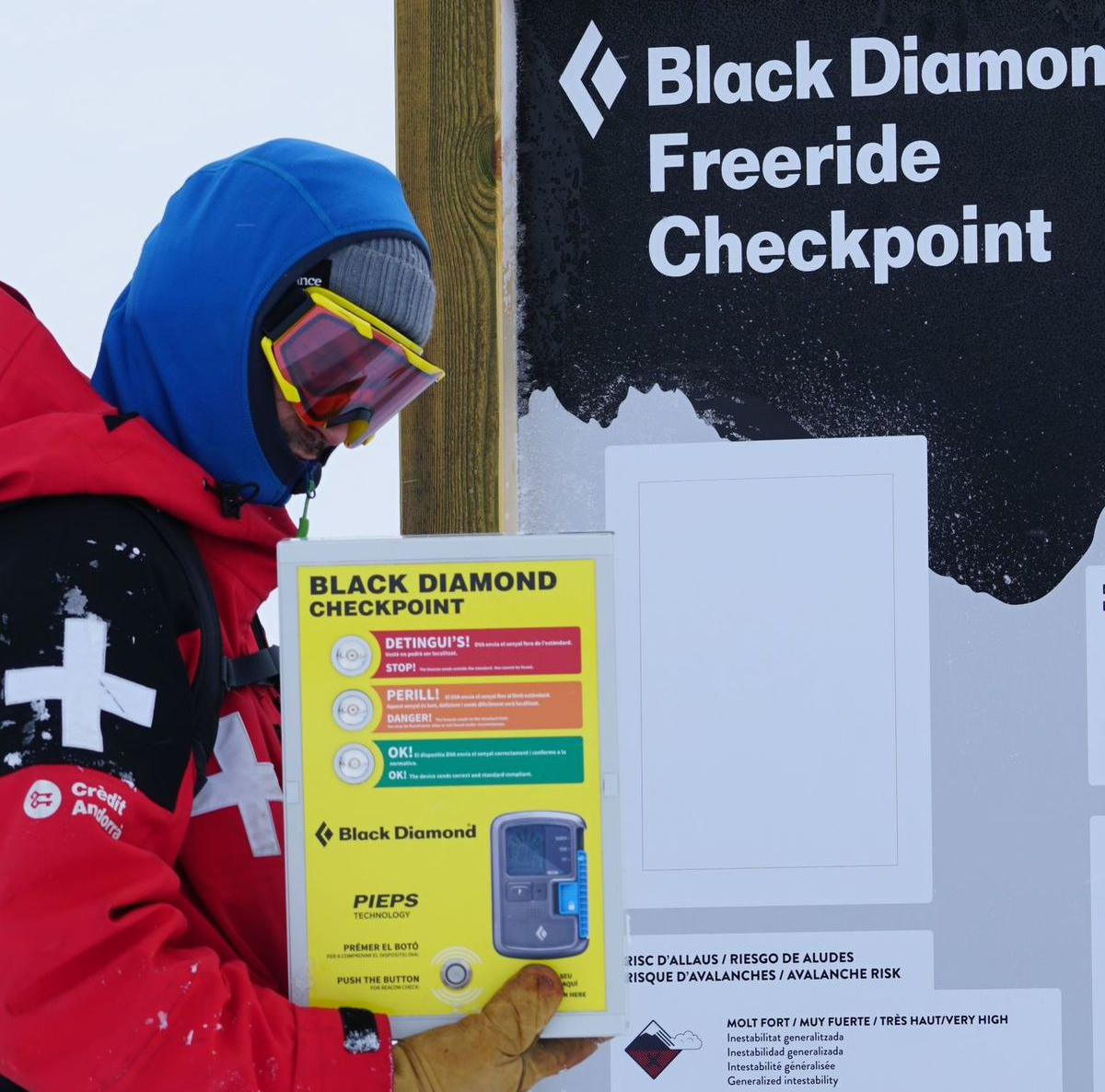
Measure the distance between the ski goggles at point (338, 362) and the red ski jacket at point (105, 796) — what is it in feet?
0.51

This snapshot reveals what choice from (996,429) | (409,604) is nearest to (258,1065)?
(409,604)

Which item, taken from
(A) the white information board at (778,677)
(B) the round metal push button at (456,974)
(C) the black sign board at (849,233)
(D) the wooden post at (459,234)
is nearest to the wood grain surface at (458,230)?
(D) the wooden post at (459,234)

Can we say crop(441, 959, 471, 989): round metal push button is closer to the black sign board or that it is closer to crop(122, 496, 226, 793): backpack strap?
crop(122, 496, 226, 793): backpack strap

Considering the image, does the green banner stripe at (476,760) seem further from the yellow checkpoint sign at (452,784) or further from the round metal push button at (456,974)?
the round metal push button at (456,974)

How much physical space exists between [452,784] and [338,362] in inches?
18.2

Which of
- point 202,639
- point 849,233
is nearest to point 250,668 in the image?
point 202,639

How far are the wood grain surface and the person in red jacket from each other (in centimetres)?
59

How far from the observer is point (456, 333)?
2.07m

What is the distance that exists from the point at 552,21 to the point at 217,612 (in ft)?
4.32

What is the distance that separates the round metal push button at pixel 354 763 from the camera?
1.19 meters

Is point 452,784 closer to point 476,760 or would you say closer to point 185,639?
point 476,760

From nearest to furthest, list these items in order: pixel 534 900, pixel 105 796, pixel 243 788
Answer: pixel 105 796 → pixel 534 900 → pixel 243 788

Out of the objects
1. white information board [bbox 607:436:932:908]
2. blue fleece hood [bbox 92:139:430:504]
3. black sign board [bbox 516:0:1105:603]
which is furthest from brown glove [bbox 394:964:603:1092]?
black sign board [bbox 516:0:1105:603]

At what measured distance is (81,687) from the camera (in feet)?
3.58
